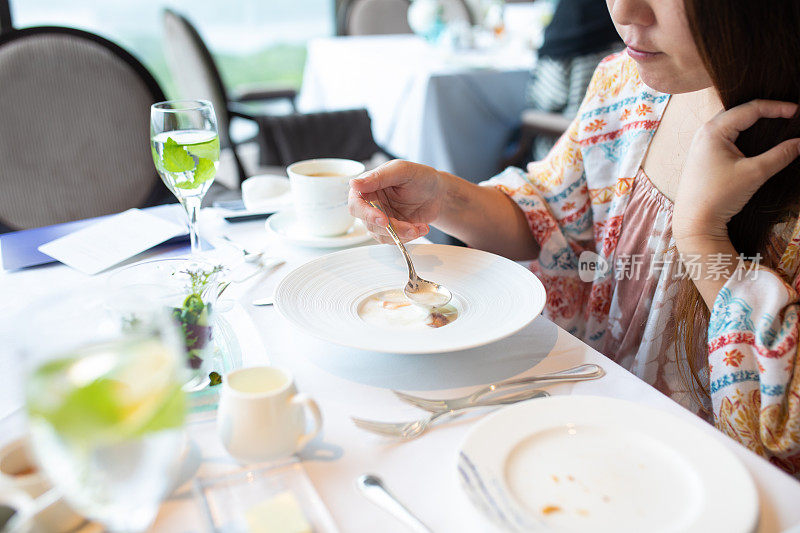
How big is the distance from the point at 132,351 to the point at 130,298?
0.22 feet

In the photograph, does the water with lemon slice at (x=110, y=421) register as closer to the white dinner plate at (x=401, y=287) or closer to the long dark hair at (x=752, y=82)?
the white dinner plate at (x=401, y=287)

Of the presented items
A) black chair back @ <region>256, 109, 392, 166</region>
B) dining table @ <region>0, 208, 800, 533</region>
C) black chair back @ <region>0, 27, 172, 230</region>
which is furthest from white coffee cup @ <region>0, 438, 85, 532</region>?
black chair back @ <region>256, 109, 392, 166</region>

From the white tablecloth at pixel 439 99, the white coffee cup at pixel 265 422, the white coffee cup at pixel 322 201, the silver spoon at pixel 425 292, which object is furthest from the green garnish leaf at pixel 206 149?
the white tablecloth at pixel 439 99

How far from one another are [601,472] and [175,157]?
0.63 meters

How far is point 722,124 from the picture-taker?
773 millimetres

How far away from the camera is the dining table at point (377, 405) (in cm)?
46

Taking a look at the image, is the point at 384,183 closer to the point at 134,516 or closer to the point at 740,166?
the point at 740,166

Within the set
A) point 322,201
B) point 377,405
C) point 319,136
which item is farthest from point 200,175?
point 319,136

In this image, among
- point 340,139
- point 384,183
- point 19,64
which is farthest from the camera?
point 340,139

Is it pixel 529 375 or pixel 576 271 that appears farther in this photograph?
pixel 576 271

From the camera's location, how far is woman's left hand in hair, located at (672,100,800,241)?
757mm

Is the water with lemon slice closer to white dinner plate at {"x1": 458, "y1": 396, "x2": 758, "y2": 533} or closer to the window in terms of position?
white dinner plate at {"x1": 458, "y1": 396, "x2": 758, "y2": 533}

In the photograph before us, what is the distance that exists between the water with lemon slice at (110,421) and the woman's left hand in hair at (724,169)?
66 centimetres

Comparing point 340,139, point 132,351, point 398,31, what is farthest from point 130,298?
point 398,31
